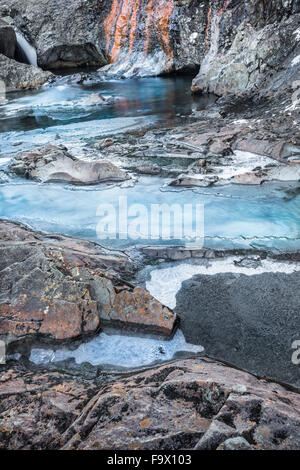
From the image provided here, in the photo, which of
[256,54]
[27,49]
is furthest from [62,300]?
[27,49]

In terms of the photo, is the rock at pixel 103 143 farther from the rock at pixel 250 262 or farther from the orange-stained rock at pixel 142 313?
the orange-stained rock at pixel 142 313

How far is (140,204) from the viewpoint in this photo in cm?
532

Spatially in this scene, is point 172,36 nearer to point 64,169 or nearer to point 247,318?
point 64,169

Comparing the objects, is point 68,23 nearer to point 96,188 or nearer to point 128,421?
point 96,188

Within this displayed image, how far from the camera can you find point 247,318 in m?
3.03

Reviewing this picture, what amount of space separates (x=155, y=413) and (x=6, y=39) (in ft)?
65.0

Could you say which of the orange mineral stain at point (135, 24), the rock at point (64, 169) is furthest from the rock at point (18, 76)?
the rock at point (64, 169)

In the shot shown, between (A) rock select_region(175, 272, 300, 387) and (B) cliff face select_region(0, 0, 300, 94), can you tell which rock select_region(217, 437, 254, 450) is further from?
(B) cliff face select_region(0, 0, 300, 94)

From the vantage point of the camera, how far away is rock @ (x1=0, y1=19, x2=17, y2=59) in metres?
17.4

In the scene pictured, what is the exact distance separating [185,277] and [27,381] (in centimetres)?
175

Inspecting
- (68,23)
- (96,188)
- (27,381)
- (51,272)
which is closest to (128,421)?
(27,381)

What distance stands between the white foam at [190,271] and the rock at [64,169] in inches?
109

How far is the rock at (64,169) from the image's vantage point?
20.1 ft

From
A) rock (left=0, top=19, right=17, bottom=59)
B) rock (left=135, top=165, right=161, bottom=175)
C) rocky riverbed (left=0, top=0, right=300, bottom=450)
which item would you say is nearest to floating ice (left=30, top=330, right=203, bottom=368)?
rocky riverbed (left=0, top=0, right=300, bottom=450)
